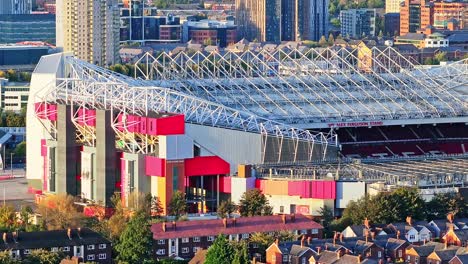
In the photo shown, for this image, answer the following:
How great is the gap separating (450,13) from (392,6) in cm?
1027

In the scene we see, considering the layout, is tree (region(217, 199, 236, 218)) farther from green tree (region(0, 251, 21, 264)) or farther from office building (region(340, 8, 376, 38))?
office building (region(340, 8, 376, 38))

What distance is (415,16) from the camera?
347ft

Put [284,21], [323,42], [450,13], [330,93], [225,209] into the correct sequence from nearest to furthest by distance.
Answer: [225,209] → [330,93] → [323,42] → [284,21] → [450,13]

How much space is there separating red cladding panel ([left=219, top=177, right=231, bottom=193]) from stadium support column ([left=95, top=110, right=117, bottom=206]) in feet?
7.66

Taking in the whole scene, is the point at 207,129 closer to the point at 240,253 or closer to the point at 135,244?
the point at 135,244

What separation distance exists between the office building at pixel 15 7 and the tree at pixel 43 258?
66.3 m

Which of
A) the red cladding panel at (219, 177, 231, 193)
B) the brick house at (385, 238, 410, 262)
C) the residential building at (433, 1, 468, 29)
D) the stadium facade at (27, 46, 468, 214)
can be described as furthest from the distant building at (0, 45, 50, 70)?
the brick house at (385, 238, 410, 262)

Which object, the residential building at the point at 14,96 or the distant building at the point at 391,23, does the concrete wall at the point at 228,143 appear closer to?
the residential building at the point at 14,96

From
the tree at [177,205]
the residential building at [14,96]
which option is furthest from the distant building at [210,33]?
the tree at [177,205]

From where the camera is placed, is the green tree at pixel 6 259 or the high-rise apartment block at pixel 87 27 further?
the high-rise apartment block at pixel 87 27

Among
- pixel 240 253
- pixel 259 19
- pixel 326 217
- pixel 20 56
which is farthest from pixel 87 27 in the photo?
pixel 240 253

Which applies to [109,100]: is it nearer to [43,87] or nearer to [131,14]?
A: [43,87]

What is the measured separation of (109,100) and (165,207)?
3.81 metres

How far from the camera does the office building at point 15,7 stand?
103812mm
